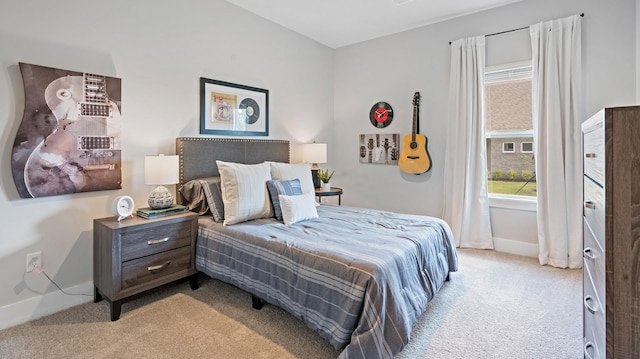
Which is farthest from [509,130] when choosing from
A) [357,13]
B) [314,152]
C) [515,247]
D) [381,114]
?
[314,152]

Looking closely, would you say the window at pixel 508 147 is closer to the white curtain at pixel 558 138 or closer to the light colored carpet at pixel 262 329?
the white curtain at pixel 558 138

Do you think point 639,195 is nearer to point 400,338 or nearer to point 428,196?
point 400,338

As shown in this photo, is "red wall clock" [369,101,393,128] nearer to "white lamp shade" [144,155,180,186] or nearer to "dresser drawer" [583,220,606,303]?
"white lamp shade" [144,155,180,186]

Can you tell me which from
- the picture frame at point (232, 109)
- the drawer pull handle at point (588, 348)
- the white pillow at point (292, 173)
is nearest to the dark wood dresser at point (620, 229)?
the drawer pull handle at point (588, 348)

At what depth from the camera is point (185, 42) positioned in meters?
2.98

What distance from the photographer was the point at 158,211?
251cm

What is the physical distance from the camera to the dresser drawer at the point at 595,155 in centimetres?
112

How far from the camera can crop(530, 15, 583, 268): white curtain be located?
305 centimetres

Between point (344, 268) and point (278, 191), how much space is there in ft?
4.23

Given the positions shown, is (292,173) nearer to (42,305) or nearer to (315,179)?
(315,179)

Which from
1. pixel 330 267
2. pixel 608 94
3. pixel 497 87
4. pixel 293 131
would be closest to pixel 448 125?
pixel 497 87

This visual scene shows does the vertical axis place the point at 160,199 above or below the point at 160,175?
below

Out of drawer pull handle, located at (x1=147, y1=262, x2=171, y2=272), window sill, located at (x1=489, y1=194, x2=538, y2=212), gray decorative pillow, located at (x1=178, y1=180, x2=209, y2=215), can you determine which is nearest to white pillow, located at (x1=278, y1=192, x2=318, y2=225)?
gray decorative pillow, located at (x1=178, y1=180, x2=209, y2=215)

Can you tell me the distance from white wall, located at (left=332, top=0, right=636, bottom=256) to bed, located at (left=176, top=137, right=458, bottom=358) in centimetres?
135
